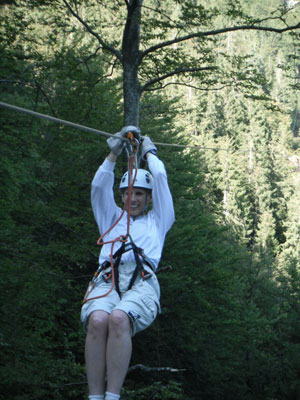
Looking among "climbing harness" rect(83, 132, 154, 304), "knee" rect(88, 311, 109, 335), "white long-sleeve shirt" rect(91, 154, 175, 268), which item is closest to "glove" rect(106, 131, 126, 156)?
"white long-sleeve shirt" rect(91, 154, 175, 268)

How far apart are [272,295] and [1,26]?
2124cm

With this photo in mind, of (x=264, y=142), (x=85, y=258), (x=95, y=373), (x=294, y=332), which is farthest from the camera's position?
(x=264, y=142)

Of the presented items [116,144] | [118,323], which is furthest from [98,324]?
[116,144]

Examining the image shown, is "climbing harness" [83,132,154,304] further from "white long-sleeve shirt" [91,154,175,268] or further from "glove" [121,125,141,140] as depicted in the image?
"glove" [121,125,141,140]

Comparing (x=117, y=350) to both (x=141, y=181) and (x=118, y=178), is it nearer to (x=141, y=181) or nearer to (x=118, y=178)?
(x=141, y=181)

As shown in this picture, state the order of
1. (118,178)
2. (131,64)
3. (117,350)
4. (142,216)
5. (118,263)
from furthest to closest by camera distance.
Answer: (118,178) → (131,64) → (142,216) → (118,263) → (117,350)

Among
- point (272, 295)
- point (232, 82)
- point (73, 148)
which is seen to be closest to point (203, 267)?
point (73, 148)

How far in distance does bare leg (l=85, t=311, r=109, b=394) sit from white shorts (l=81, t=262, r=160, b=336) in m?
0.14

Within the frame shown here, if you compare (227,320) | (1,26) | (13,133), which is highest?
(1,26)

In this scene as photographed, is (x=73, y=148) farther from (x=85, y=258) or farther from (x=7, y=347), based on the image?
(x=7, y=347)

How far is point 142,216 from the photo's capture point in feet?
12.2

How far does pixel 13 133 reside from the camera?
25.8 feet

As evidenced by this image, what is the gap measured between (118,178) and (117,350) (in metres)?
7.47

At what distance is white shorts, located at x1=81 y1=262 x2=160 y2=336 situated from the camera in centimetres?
304
